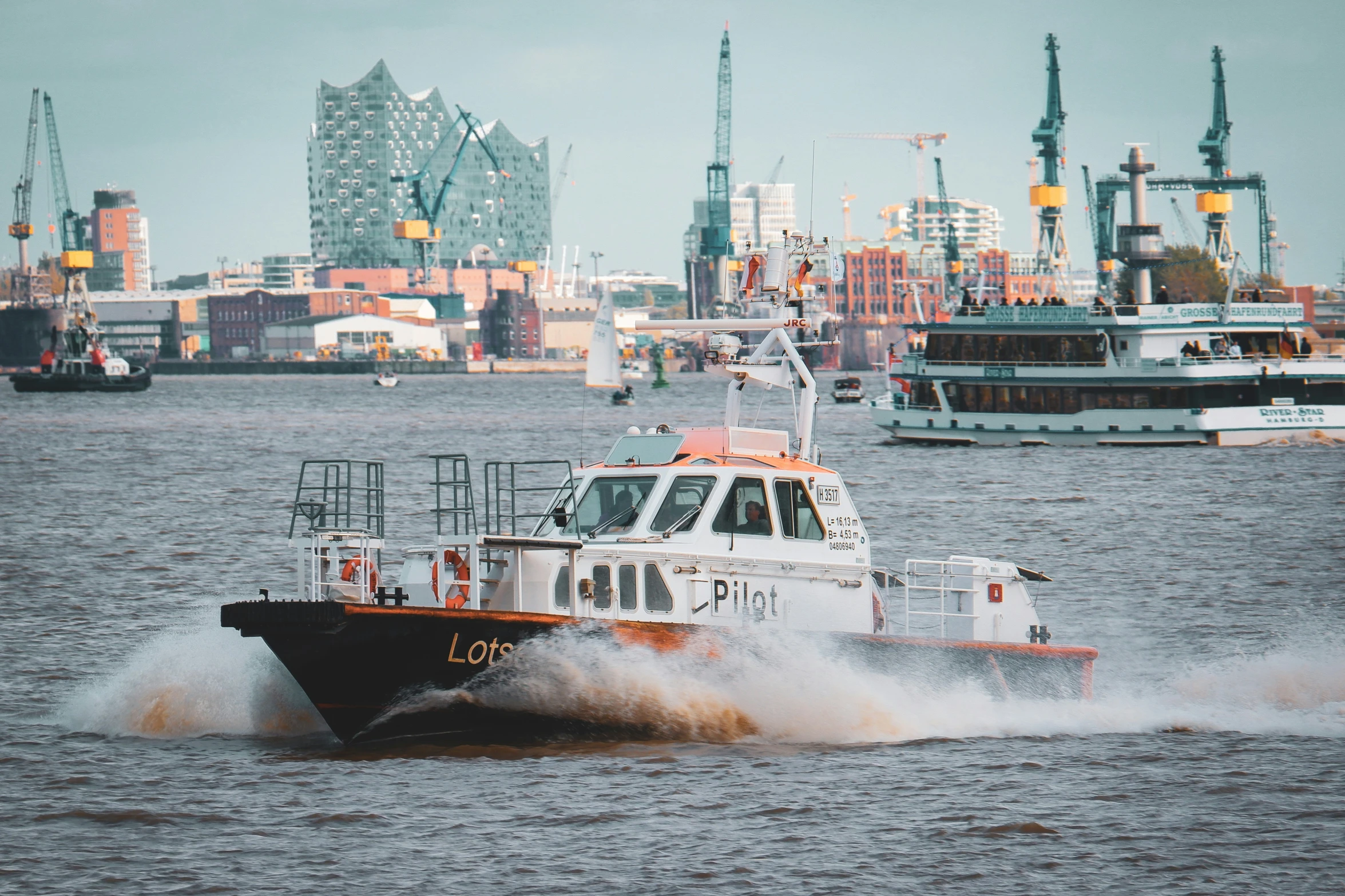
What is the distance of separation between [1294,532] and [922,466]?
86.0 ft

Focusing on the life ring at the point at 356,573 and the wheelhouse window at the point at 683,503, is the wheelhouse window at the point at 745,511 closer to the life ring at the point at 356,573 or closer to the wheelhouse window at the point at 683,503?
the wheelhouse window at the point at 683,503

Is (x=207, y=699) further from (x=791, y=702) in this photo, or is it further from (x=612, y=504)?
(x=791, y=702)

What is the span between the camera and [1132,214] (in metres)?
136

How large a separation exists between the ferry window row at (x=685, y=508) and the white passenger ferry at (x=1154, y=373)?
5368cm

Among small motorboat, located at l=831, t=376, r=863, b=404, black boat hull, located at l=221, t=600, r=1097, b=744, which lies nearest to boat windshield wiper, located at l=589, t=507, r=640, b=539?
black boat hull, located at l=221, t=600, r=1097, b=744

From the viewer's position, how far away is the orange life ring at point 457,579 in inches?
681

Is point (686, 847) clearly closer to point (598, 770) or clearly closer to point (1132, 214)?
point (598, 770)

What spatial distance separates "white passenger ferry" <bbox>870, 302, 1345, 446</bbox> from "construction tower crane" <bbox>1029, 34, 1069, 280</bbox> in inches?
3747

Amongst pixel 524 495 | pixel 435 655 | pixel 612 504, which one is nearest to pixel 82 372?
pixel 524 495

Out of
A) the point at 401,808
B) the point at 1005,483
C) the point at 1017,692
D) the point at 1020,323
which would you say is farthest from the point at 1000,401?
the point at 401,808

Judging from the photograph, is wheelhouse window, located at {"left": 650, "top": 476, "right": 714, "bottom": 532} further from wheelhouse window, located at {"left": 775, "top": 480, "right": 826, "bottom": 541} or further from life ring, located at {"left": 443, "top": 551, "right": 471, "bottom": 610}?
life ring, located at {"left": 443, "top": 551, "right": 471, "bottom": 610}

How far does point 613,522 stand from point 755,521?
5.35ft

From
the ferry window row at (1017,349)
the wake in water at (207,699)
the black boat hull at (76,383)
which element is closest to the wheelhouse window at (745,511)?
the wake in water at (207,699)

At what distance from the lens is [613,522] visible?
1836cm
